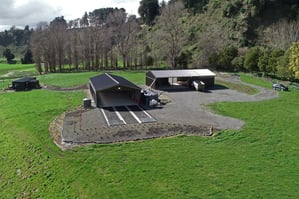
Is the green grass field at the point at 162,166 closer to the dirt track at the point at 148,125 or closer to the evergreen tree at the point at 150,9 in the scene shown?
the dirt track at the point at 148,125

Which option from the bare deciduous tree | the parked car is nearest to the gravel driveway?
the parked car

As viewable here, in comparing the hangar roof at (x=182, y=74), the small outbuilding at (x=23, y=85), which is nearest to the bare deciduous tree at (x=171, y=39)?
the hangar roof at (x=182, y=74)

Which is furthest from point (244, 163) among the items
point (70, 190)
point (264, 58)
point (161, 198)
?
point (264, 58)

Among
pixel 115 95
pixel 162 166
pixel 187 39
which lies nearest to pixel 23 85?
pixel 115 95

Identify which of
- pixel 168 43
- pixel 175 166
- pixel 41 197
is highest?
pixel 168 43

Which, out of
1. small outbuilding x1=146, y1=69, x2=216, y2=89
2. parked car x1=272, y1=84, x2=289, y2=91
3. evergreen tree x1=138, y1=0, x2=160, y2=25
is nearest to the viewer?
parked car x1=272, y1=84, x2=289, y2=91

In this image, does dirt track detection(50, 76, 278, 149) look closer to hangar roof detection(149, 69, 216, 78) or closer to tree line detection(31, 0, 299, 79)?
hangar roof detection(149, 69, 216, 78)

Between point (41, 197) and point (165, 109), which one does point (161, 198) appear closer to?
point (41, 197)
